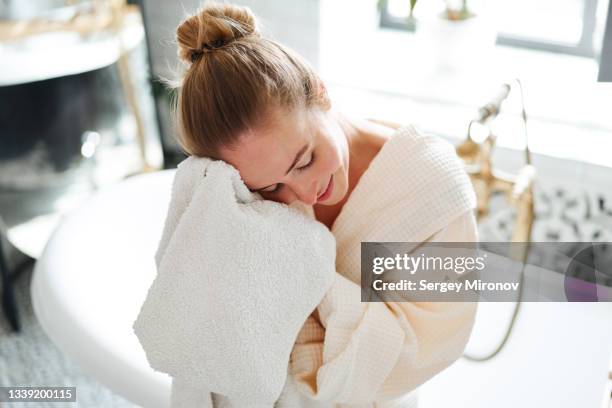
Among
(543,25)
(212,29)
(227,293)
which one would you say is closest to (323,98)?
(212,29)

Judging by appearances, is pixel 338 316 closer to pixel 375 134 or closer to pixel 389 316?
pixel 389 316

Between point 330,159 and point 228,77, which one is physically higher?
point 228,77

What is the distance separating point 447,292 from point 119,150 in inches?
59.5

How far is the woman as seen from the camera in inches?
35.8

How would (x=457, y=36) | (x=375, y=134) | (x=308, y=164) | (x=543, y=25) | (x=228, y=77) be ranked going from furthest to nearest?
(x=543, y=25)
(x=457, y=36)
(x=375, y=134)
(x=308, y=164)
(x=228, y=77)

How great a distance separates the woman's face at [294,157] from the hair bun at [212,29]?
118 mm

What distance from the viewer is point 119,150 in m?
2.33

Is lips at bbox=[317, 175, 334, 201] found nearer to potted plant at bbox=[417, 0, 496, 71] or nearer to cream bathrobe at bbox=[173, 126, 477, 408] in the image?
cream bathrobe at bbox=[173, 126, 477, 408]

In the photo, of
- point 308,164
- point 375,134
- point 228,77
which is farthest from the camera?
point 375,134

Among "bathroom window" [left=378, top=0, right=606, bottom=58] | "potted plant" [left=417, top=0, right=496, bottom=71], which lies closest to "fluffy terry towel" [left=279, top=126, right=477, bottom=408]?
"potted plant" [left=417, top=0, right=496, bottom=71]

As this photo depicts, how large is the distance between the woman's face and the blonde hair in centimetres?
2

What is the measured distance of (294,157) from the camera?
0.97 m

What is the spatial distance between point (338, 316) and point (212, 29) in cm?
44

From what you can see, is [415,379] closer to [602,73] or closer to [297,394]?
[297,394]
